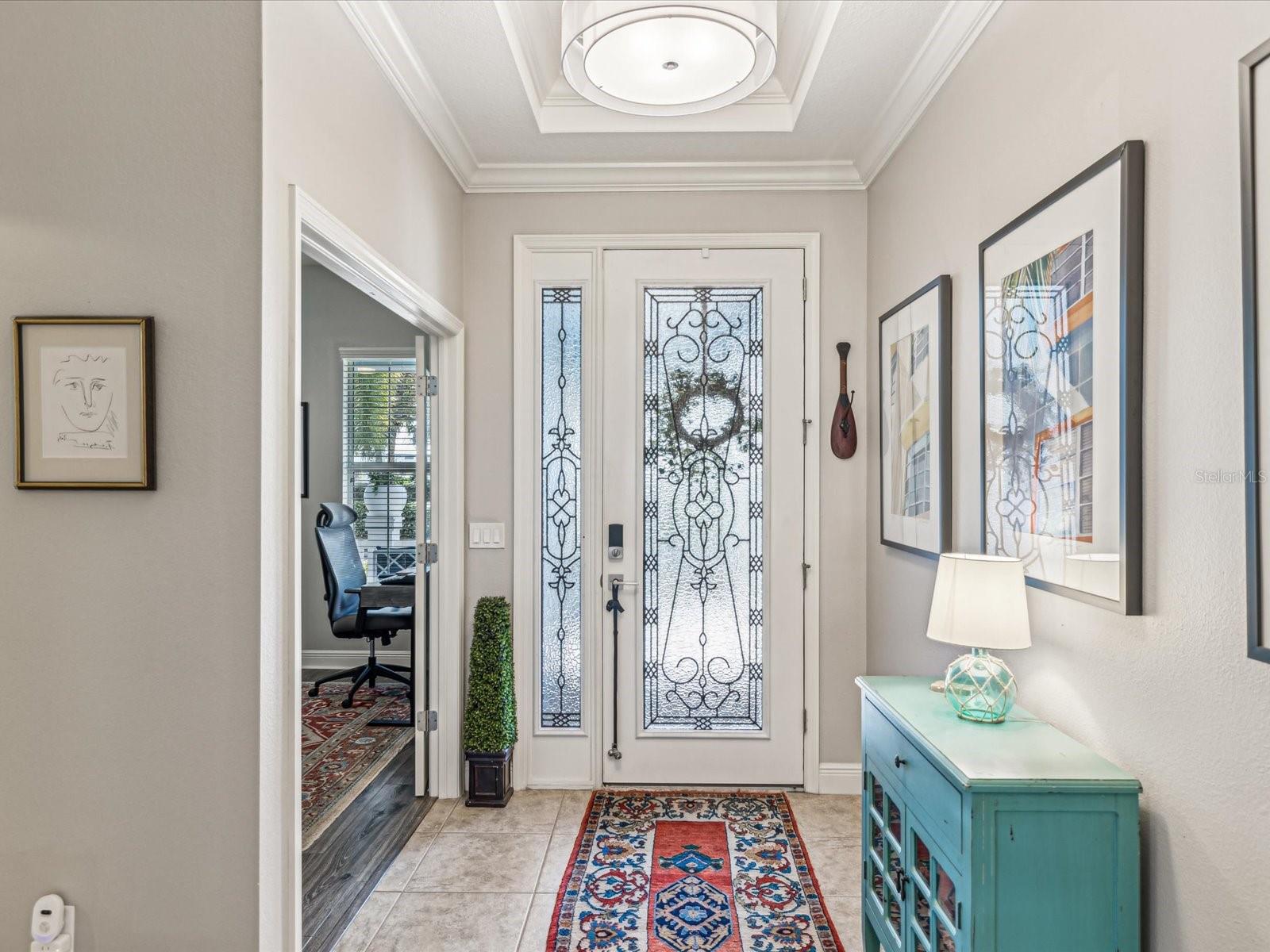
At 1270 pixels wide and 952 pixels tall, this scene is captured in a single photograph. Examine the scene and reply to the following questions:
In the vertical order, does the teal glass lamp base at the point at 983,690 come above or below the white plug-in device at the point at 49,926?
above

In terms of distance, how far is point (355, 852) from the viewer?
2.74 metres

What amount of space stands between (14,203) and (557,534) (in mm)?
2142

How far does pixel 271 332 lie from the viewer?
174 cm

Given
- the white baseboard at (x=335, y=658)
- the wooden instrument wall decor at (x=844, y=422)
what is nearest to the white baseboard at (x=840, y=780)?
the wooden instrument wall decor at (x=844, y=422)

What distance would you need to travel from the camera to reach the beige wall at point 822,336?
3320mm

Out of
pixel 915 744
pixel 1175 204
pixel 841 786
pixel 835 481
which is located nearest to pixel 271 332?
pixel 915 744

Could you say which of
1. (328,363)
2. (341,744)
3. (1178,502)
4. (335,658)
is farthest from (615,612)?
(328,363)

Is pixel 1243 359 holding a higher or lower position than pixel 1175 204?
lower

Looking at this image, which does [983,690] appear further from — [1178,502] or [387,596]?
[387,596]

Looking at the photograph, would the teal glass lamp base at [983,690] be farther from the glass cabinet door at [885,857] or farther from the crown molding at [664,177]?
the crown molding at [664,177]

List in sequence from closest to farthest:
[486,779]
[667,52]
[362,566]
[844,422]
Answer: [667,52] → [486,779] → [844,422] → [362,566]

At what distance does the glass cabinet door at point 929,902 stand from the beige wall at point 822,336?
1605 mm

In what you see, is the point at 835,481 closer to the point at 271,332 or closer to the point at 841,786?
the point at 841,786

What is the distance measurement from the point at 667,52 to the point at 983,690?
1756 mm
